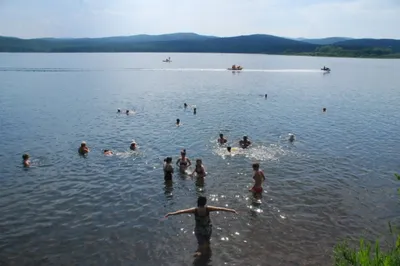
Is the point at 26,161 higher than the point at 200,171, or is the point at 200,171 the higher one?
the point at 200,171

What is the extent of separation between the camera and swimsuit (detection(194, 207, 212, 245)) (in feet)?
51.1

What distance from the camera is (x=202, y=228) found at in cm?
1569

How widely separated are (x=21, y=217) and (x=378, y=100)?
2474 inches

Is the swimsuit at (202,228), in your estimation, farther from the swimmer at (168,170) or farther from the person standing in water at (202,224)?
the swimmer at (168,170)

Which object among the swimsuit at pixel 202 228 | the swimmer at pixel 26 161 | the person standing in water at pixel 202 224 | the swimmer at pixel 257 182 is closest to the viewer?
the person standing in water at pixel 202 224

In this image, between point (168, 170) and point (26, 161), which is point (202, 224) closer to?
point (168, 170)

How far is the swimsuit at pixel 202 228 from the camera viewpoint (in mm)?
15578

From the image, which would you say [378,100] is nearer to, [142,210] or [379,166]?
[379,166]

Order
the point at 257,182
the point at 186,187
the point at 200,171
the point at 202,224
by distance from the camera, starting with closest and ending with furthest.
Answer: the point at 202,224 → the point at 257,182 → the point at 186,187 → the point at 200,171

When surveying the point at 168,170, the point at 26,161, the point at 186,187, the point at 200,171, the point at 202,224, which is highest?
the point at 202,224

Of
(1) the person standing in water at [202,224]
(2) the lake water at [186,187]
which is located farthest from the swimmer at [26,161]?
(1) the person standing in water at [202,224]

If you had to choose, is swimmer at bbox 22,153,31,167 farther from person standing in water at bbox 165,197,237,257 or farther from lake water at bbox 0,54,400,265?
person standing in water at bbox 165,197,237,257

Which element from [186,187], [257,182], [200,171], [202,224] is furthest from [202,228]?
[200,171]

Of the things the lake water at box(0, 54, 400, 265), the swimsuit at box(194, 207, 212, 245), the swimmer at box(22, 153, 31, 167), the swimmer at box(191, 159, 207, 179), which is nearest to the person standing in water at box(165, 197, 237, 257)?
the swimsuit at box(194, 207, 212, 245)
